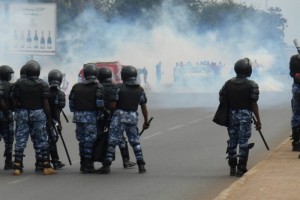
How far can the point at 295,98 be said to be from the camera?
677 inches

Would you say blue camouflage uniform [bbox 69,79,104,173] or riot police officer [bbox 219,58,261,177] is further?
blue camouflage uniform [bbox 69,79,104,173]

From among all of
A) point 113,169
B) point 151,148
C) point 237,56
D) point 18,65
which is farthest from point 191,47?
point 113,169

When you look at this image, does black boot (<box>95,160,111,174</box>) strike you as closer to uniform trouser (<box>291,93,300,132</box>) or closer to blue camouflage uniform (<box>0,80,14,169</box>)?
blue camouflage uniform (<box>0,80,14,169</box>)

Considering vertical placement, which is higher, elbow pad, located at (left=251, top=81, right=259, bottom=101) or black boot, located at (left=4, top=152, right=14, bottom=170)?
elbow pad, located at (left=251, top=81, right=259, bottom=101)

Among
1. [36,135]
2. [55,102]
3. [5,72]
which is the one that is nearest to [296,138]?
[55,102]

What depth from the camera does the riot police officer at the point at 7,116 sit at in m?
15.0

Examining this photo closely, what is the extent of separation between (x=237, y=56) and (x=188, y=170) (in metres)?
45.3

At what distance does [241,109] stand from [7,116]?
366 centimetres

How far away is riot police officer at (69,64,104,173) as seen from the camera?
14.8 meters

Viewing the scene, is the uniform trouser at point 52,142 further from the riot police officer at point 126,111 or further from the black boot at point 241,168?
the black boot at point 241,168

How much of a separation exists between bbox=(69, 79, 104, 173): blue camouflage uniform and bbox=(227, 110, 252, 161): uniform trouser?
205cm

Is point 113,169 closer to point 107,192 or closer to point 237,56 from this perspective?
point 107,192

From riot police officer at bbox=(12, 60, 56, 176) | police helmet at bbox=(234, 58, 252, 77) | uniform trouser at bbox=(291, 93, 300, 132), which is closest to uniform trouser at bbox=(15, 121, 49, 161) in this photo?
riot police officer at bbox=(12, 60, 56, 176)

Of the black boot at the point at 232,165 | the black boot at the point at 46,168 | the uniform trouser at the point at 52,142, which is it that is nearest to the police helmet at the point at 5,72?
the uniform trouser at the point at 52,142
